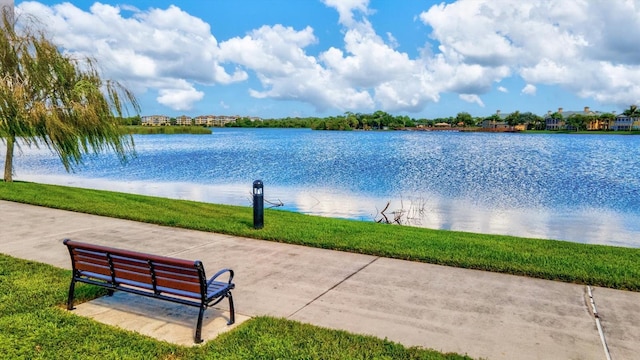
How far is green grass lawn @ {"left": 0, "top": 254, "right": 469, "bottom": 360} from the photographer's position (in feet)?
13.8

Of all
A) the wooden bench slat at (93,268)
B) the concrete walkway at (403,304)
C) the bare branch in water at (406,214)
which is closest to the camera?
the concrete walkway at (403,304)

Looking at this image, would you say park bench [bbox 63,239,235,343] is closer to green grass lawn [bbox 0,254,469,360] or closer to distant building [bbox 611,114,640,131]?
green grass lawn [bbox 0,254,469,360]

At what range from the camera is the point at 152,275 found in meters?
4.73

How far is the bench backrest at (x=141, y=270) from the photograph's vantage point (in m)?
4.47

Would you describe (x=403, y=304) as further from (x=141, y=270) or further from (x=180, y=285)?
(x=141, y=270)

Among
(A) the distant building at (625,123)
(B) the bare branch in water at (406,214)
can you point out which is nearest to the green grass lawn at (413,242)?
(B) the bare branch in water at (406,214)

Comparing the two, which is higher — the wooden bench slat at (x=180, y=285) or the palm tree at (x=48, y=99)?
the palm tree at (x=48, y=99)

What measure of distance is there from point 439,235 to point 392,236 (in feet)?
3.88

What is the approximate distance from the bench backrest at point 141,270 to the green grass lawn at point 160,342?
19.8 inches

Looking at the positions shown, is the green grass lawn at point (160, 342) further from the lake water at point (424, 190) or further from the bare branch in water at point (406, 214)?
the lake water at point (424, 190)

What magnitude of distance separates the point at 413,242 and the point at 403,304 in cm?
325

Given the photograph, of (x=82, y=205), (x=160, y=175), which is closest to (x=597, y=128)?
(x=160, y=175)

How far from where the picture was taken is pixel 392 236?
30.6ft

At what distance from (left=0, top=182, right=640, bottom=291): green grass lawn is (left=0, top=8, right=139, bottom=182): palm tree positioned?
13.8 feet
